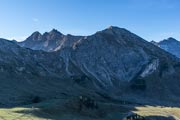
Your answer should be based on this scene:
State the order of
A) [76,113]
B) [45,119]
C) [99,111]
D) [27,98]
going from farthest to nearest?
[27,98] → [99,111] → [76,113] → [45,119]

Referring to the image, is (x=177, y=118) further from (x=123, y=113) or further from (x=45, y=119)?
(x=45, y=119)

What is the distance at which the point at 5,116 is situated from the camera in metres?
108

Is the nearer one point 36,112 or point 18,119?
point 18,119

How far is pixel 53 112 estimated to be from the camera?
5172 inches

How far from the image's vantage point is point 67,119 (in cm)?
12356

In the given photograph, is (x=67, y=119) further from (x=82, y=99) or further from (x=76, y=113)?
(x=82, y=99)

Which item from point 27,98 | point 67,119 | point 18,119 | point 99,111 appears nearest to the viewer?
point 18,119

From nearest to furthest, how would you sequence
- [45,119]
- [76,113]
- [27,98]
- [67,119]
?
[45,119]
[67,119]
[76,113]
[27,98]

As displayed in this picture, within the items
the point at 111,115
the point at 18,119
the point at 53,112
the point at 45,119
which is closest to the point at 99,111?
the point at 111,115

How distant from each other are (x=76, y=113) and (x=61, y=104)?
746 centimetres

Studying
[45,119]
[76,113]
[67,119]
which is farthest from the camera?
[76,113]

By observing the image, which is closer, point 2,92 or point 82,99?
point 82,99

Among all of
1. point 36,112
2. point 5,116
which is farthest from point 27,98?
point 5,116

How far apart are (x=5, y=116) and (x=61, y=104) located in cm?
4000
